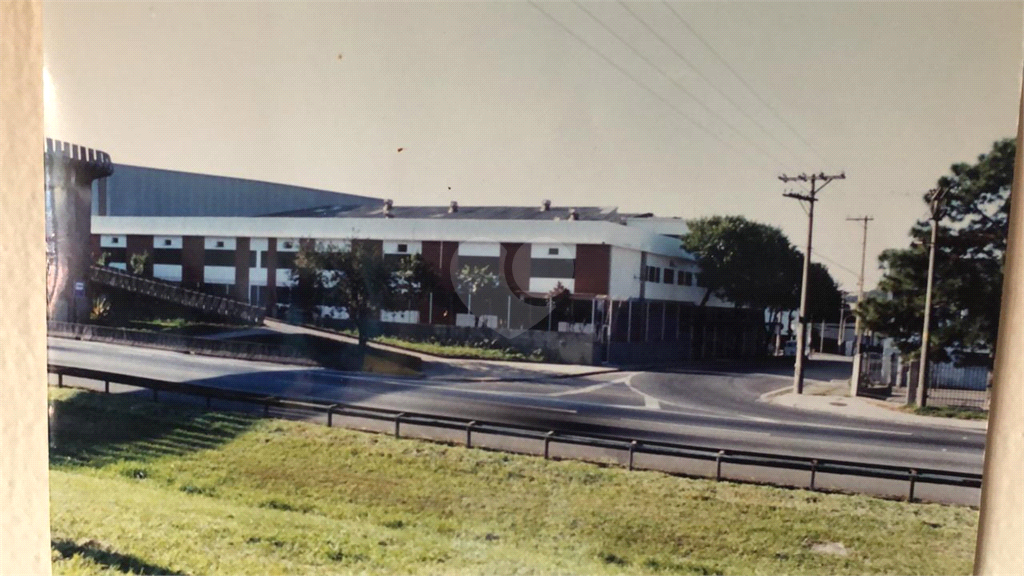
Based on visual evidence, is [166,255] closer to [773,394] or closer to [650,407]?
[650,407]

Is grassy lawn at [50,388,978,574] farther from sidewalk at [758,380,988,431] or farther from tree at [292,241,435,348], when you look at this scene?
tree at [292,241,435,348]

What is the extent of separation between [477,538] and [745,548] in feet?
2.79

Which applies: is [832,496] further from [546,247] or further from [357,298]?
[357,298]

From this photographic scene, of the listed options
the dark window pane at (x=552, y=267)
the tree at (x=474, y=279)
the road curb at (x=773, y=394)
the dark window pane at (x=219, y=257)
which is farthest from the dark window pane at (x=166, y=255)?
the road curb at (x=773, y=394)

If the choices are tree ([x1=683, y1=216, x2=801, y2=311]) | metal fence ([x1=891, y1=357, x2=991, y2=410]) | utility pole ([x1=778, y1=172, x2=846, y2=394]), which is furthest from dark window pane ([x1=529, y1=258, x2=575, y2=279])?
metal fence ([x1=891, y1=357, x2=991, y2=410])

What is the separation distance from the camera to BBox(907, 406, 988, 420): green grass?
74.1 inches

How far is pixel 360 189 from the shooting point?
2.26 metres

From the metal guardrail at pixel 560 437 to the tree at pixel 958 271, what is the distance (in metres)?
0.38

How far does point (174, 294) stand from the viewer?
2445 mm

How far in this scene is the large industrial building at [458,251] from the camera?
6.76 feet

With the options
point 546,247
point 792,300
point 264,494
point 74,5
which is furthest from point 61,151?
point 792,300

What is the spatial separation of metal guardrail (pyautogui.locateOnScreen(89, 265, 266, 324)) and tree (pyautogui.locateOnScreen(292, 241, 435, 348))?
0.26 meters

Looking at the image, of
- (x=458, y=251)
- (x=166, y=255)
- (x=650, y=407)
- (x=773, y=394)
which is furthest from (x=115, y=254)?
(x=773, y=394)

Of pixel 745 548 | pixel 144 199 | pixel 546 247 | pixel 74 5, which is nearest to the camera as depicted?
pixel 745 548
